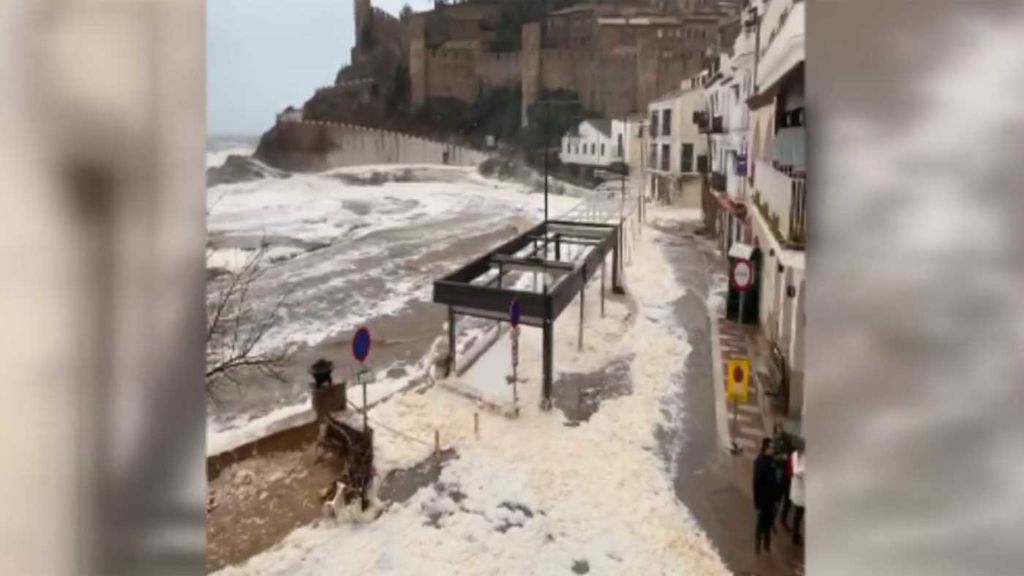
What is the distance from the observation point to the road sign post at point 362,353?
5.44 ft

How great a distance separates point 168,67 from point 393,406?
32.5 inches

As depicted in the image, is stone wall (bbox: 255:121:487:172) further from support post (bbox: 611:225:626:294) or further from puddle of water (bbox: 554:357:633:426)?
puddle of water (bbox: 554:357:633:426)

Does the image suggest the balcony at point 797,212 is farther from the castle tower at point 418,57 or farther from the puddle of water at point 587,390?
the castle tower at point 418,57

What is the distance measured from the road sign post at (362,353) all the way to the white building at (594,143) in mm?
573

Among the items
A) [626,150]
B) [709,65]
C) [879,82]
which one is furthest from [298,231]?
[879,82]

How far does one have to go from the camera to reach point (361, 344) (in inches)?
67.2

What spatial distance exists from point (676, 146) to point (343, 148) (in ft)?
2.40

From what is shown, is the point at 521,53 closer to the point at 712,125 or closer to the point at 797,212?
the point at 712,125

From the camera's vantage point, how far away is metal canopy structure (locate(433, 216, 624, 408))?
171 cm

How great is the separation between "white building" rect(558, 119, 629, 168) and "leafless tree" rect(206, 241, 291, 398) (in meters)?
0.69

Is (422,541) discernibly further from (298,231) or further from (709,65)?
(709,65)

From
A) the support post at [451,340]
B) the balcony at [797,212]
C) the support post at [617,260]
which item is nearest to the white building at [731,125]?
the support post at [617,260]

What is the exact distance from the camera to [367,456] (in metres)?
1.59

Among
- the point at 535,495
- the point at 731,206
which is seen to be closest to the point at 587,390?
the point at 535,495
